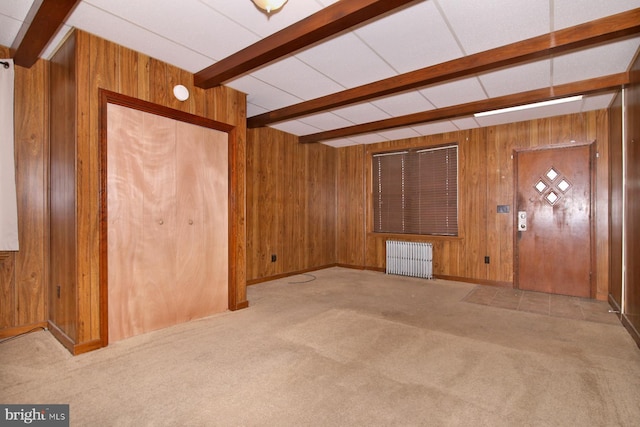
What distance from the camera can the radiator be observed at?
5.71 meters

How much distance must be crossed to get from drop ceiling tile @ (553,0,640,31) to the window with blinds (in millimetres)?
3253

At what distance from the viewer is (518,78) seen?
3379mm

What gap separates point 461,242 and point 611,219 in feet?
6.52

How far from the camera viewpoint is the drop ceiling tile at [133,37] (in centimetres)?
239

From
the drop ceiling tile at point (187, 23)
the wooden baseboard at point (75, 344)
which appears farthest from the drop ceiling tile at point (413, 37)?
the wooden baseboard at point (75, 344)

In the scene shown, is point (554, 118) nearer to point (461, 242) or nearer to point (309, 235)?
point (461, 242)

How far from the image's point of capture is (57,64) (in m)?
2.95

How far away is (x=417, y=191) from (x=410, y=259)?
1317mm

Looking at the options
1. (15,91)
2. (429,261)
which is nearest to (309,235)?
(429,261)

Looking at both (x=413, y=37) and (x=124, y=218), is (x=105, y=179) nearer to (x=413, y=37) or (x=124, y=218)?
(x=124, y=218)

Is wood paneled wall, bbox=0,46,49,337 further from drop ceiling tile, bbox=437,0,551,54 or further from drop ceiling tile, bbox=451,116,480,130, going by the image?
drop ceiling tile, bbox=451,116,480,130

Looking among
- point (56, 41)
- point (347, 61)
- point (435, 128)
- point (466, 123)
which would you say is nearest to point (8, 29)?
point (56, 41)

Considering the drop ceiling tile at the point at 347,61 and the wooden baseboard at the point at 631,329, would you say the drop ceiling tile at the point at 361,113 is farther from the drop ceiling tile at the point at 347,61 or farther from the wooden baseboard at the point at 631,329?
the wooden baseboard at the point at 631,329

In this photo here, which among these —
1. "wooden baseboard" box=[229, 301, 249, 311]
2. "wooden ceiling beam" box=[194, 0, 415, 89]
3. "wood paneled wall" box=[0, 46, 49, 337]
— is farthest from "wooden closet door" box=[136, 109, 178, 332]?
"wood paneled wall" box=[0, 46, 49, 337]
